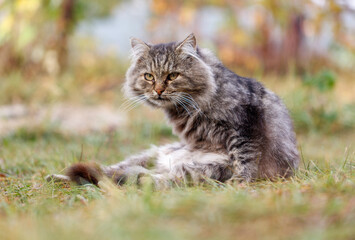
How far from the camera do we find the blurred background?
216 inches

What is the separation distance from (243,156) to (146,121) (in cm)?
286

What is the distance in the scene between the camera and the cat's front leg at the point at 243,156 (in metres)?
2.62

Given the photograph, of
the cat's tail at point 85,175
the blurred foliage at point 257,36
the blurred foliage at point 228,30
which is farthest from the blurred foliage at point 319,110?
the cat's tail at point 85,175

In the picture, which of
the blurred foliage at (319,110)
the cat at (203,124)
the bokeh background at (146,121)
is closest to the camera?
the bokeh background at (146,121)

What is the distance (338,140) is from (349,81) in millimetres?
3881

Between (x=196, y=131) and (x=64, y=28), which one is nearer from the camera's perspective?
(x=196, y=131)

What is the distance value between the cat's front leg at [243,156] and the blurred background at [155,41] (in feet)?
5.43

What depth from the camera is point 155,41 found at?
182 inches

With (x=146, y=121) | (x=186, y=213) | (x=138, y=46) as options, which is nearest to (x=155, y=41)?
(x=146, y=121)

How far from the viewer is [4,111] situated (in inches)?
228

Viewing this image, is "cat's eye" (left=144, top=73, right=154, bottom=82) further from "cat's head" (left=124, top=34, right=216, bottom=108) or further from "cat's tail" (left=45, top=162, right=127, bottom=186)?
"cat's tail" (left=45, top=162, right=127, bottom=186)

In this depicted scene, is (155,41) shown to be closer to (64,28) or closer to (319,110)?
(319,110)

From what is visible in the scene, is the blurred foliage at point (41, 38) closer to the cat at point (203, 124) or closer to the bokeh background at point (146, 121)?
the bokeh background at point (146, 121)

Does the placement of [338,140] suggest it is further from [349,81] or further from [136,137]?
[349,81]
